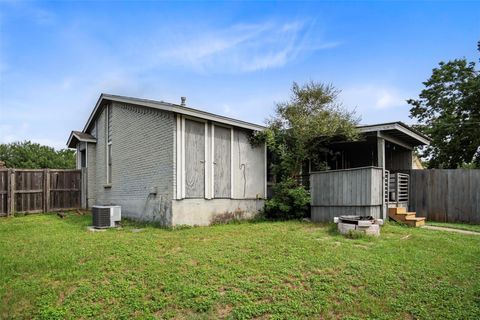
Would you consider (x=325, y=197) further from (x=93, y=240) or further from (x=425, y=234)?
(x=93, y=240)

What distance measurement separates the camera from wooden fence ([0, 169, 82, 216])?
10734 millimetres

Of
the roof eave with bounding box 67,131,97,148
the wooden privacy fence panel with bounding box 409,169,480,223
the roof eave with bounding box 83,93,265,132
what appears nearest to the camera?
Answer: the roof eave with bounding box 83,93,265,132

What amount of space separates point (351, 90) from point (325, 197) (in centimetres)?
423

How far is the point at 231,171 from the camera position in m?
9.46

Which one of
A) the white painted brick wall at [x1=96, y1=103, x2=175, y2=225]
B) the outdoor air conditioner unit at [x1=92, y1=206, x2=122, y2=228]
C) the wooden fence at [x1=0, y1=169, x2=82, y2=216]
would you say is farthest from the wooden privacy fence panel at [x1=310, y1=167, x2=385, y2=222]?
the wooden fence at [x1=0, y1=169, x2=82, y2=216]

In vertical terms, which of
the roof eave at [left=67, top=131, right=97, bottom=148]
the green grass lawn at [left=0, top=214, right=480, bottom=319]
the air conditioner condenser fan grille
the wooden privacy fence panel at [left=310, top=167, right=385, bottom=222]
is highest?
the roof eave at [left=67, top=131, right=97, bottom=148]

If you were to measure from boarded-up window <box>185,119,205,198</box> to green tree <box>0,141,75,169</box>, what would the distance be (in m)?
30.6

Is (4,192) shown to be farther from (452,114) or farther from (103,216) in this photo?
(452,114)

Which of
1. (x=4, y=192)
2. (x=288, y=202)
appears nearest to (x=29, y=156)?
(x=4, y=192)

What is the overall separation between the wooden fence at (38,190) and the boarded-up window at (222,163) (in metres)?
6.91

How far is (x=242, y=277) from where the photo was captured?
4316 millimetres

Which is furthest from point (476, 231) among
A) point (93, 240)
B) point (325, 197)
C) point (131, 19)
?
point (131, 19)

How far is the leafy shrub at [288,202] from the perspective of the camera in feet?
31.6

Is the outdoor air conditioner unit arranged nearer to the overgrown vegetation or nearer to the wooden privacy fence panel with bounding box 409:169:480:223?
the overgrown vegetation
